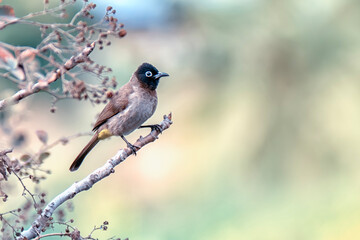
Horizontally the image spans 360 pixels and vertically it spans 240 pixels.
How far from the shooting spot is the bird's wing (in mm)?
2330

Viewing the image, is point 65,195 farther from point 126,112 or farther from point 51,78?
point 126,112

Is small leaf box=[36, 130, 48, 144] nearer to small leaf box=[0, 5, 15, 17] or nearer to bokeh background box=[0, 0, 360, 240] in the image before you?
small leaf box=[0, 5, 15, 17]

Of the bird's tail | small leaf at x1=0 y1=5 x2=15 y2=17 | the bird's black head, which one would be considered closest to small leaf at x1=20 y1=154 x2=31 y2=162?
small leaf at x1=0 y1=5 x2=15 y2=17

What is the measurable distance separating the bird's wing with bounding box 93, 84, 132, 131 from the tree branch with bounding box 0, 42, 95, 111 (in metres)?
1.21

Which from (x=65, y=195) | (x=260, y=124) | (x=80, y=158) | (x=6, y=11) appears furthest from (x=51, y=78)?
(x=260, y=124)

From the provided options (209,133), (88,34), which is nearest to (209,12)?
(209,133)

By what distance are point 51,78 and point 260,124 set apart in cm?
539

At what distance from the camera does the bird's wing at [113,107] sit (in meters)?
2.33

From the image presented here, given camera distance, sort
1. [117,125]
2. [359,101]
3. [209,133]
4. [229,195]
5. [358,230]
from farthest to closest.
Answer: [229,195] < [209,133] < [359,101] < [358,230] < [117,125]

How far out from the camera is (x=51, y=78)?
953 millimetres

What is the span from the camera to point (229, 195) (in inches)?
275

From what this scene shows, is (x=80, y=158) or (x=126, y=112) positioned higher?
(x=126, y=112)

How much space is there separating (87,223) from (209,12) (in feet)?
8.83

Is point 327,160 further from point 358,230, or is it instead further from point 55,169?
point 55,169
